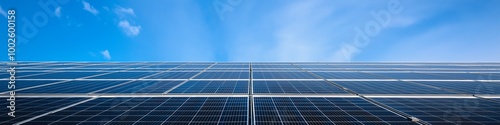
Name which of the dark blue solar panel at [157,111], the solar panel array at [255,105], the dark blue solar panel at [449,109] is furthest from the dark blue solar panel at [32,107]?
the dark blue solar panel at [449,109]

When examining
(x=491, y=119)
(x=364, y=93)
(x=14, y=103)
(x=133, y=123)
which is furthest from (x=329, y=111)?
(x=14, y=103)

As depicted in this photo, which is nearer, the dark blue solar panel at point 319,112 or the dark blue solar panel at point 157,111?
the dark blue solar panel at point 157,111

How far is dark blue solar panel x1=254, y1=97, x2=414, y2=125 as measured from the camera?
7055mm

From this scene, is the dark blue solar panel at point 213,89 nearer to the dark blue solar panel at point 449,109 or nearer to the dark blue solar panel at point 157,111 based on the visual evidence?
the dark blue solar panel at point 157,111

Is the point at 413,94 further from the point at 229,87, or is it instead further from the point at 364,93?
the point at 229,87

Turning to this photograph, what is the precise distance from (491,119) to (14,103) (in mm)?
18815

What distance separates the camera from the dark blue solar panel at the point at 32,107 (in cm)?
710

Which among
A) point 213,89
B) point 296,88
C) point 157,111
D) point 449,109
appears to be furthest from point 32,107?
point 449,109

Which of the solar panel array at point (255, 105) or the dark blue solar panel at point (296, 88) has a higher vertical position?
the dark blue solar panel at point (296, 88)

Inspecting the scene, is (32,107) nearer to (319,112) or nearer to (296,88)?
(319,112)

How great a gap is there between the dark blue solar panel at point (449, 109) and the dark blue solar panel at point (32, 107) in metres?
14.0

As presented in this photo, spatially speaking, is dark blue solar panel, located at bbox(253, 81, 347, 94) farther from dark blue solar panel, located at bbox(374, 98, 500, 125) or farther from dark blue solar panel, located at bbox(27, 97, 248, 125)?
dark blue solar panel, located at bbox(374, 98, 500, 125)

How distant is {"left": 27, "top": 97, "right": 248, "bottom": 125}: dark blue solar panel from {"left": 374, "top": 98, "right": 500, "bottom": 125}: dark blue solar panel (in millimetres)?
6589

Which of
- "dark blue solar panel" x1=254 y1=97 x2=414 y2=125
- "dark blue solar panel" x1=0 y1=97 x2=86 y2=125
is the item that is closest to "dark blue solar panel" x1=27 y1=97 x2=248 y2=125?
"dark blue solar panel" x1=0 y1=97 x2=86 y2=125
